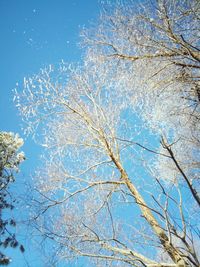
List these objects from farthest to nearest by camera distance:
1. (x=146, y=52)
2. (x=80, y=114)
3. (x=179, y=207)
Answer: (x=80, y=114) → (x=146, y=52) → (x=179, y=207)

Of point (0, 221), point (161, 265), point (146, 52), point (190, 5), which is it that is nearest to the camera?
point (161, 265)

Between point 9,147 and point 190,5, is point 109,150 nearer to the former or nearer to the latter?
point 190,5

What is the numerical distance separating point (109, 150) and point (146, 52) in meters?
2.27

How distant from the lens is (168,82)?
627cm

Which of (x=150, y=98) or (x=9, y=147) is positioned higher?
(x=9, y=147)

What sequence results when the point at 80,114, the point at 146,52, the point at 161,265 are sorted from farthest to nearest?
1. the point at 80,114
2. the point at 146,52
3. the point at 161,265

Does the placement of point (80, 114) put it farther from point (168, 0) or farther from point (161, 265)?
point (161, 265)

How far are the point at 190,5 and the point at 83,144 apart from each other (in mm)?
3794

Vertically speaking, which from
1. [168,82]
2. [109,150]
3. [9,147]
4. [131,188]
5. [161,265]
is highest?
[9,147]

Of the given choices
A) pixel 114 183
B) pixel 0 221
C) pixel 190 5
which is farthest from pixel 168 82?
pixel 0 221

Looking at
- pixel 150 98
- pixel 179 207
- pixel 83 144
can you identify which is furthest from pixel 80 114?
pixel 179 207

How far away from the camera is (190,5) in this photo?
213 inches

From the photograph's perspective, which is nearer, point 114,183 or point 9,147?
point 114,183

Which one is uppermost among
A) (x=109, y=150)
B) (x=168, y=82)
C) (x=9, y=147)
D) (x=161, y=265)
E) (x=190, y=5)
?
(x=9, y=147)
